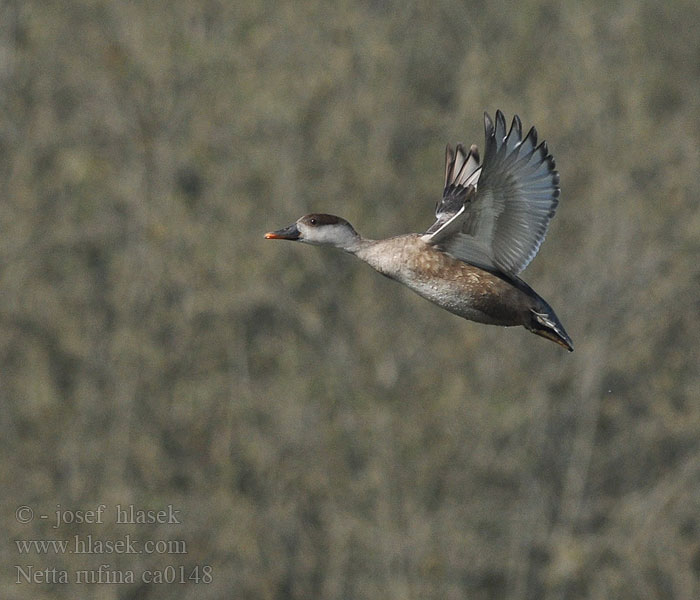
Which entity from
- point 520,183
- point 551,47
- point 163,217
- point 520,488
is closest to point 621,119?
point 551,47

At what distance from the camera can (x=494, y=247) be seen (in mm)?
6094

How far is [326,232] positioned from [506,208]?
881 mm

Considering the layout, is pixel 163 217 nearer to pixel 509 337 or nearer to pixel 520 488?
pixel 509 337

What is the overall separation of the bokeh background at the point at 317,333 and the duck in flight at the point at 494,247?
21.9ft

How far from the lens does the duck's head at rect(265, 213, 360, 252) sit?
6.27 meters

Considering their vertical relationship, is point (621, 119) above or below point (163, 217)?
above

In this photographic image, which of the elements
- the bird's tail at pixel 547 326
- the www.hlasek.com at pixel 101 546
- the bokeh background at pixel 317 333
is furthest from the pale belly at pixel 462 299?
the www.hlasek.com at pixel 101 546

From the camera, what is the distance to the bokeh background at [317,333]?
42.5ft

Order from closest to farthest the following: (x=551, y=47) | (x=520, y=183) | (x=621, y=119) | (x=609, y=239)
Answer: (x=520, y=183) → (x=609, y=239) → (x=621, y=119) → (x=551, y=47)

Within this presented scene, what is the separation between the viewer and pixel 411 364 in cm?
1348

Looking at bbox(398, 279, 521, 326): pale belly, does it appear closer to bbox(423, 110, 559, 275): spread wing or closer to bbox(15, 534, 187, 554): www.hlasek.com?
bbox(423, 110, 559, 275): spread wing

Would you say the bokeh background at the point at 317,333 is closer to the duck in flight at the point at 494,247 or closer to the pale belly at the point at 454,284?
the duck in flight at the point at 494,247

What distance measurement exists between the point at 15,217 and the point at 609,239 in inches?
230

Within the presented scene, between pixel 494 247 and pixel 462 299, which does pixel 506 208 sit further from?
pixel 462 299
